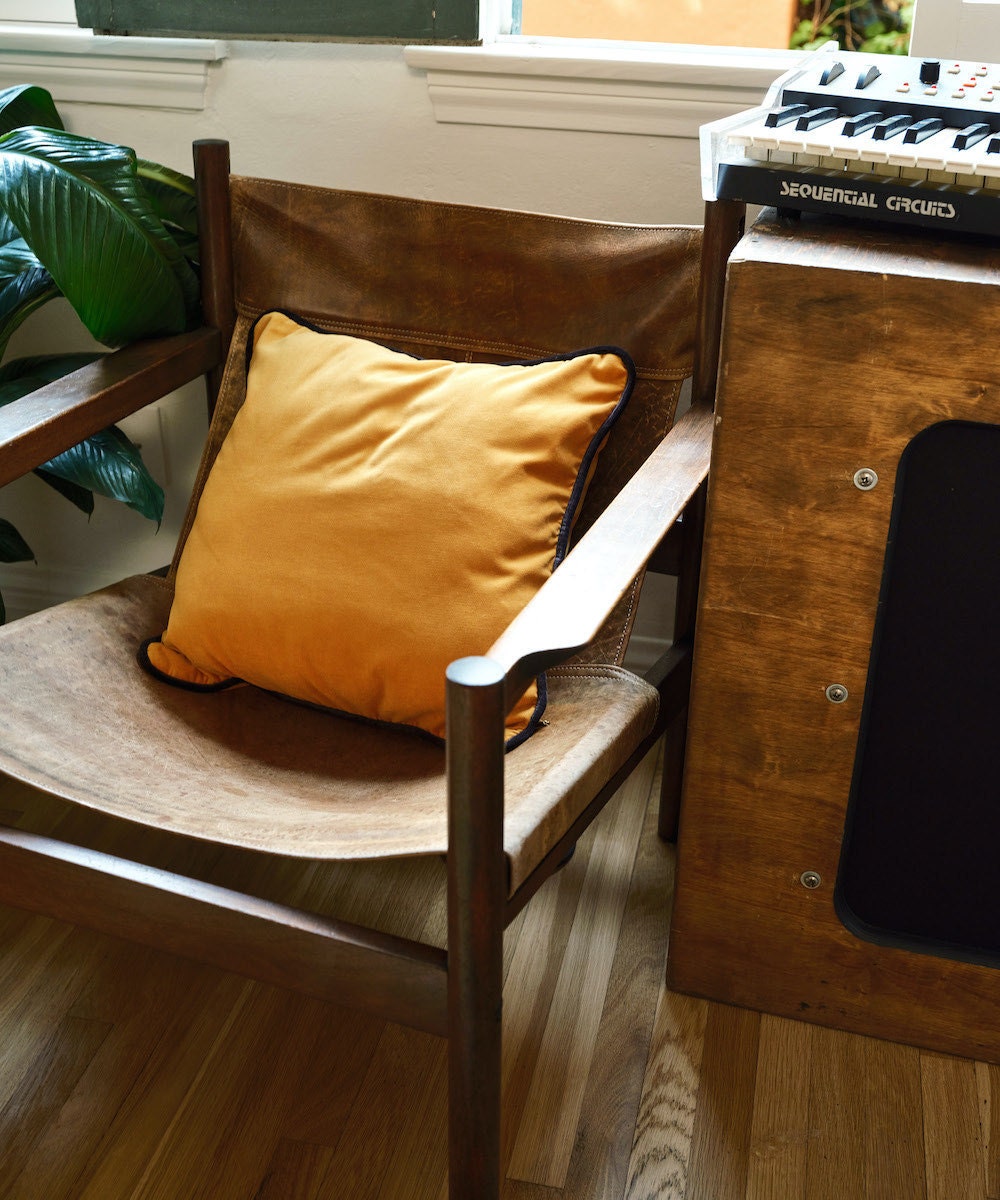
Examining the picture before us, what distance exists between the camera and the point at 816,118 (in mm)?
1059

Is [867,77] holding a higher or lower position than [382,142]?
higher

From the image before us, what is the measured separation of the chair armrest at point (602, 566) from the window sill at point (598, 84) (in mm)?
507

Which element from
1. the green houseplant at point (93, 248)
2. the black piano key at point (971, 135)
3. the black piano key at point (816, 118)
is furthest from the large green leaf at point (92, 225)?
the black piano key at point (971, 135)

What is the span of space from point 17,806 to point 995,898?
1.23 m

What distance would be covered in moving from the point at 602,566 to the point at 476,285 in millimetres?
555

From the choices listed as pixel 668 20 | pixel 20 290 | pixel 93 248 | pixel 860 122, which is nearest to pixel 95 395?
pixel 93 248

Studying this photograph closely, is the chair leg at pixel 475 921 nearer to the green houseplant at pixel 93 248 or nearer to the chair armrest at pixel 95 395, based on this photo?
the chair armrest at pixel 95 395

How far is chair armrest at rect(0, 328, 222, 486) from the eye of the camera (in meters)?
1.21

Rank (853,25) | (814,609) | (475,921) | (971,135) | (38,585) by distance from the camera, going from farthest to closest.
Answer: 1. (38,585)
2. (853,25)
3. (814,609)
4. (971,135)
5. (475,921)

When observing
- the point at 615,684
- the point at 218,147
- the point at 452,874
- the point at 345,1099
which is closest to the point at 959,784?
the point at 615,684

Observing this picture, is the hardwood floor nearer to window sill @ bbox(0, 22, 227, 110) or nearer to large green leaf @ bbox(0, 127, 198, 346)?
large green leaf @ bbox(0, 127, 198, 346)

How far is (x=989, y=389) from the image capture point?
3.26ft

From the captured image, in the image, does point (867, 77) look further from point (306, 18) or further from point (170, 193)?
point (170, 193)

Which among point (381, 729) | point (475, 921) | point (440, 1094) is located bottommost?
point (440, 1094)
